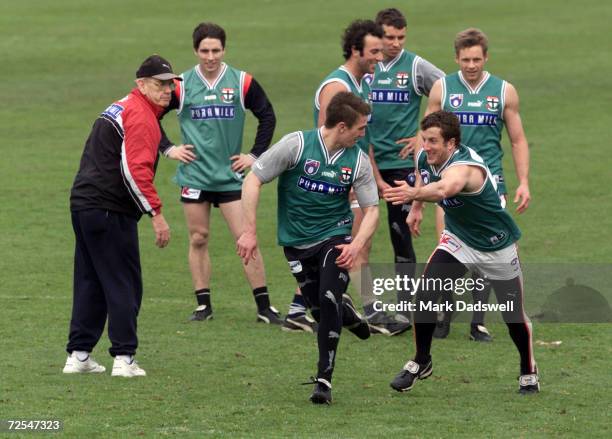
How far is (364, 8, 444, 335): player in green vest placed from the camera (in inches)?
482

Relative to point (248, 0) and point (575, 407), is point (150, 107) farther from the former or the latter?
point (248, 0)

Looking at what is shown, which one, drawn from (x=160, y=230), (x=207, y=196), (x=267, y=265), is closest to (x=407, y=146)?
(x=207, y=196)

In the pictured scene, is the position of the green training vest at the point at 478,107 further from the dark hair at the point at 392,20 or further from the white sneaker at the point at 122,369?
the white sneaker at the point at 122,369

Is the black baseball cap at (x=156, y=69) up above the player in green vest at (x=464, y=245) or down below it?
above

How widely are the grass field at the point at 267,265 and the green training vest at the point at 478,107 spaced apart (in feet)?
5.34

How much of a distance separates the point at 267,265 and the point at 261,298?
2602 millimetres

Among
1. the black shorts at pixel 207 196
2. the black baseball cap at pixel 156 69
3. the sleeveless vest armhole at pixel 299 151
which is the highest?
the black baseball cap at pixel 156 69

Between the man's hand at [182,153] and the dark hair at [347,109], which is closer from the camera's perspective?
the dark hair at [347,109]

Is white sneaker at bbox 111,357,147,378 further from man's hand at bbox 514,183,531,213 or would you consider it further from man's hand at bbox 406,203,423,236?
man's hand at bbox 514,183,531,213

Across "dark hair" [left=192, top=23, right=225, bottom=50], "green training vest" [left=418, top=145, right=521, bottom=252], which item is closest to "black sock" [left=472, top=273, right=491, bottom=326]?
"green training vest" [left=418, top=145, right=521, bottom=252]

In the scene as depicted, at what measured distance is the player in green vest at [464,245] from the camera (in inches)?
360

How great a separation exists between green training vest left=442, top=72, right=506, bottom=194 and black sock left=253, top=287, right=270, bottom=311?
2241mm

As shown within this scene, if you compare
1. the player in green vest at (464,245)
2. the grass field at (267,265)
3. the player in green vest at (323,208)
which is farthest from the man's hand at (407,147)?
the player in green vest at (323,208)

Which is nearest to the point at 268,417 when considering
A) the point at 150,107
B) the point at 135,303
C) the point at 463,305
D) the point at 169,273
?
the point at 135,303
